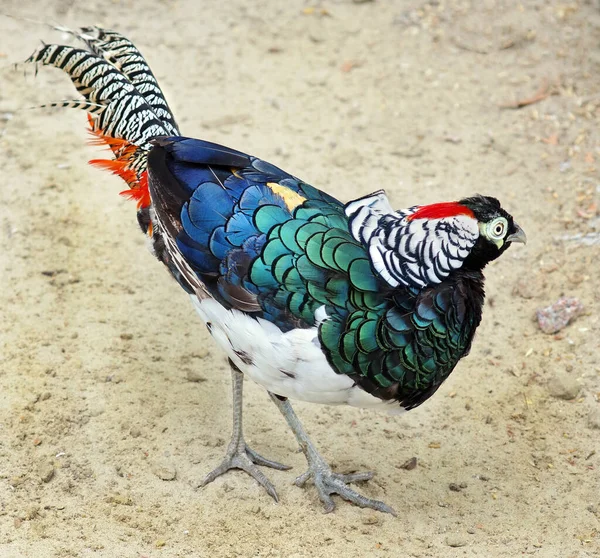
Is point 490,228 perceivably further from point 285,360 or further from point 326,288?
point 285,360

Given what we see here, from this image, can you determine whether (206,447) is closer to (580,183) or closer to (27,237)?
(27,237)

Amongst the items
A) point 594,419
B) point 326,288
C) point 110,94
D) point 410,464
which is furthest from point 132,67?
point 594,419

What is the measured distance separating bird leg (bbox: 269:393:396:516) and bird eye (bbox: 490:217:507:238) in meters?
1.22

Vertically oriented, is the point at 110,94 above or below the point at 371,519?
above

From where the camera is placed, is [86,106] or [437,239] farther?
[86,106]

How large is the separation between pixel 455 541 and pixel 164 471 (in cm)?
137

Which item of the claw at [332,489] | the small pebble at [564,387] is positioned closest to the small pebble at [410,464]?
the claw at [332,489]

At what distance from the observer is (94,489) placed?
11.9 feet

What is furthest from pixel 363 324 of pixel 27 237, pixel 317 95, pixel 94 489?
pixel 317 95

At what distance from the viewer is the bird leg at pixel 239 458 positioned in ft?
12.5

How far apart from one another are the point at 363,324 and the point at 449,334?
0.37 metres

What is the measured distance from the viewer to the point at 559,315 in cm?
460

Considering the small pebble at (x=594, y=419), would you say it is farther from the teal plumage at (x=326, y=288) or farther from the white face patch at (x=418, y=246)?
the white face patch at (x=418, y=246)

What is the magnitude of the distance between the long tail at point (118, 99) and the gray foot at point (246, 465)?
1313mm
